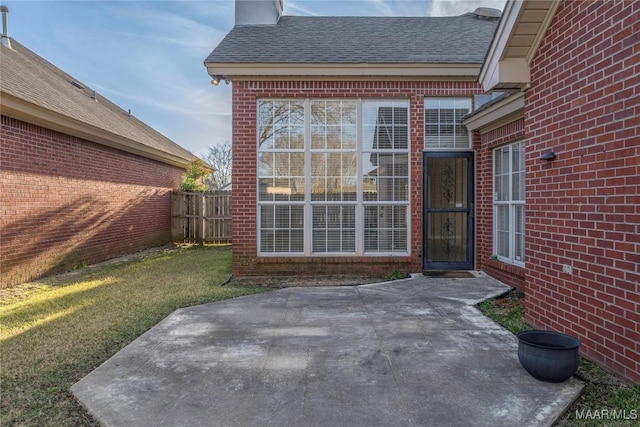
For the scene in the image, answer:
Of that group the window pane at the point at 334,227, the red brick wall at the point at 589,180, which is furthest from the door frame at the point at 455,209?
the red brick wall at the point at 589,180

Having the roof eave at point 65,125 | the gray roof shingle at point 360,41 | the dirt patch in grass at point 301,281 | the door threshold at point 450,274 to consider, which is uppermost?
the gray roof shingle at point 360,41

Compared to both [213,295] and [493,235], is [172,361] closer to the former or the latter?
[213,295]

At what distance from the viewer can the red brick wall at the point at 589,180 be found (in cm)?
279

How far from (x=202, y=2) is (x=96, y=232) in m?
5.97

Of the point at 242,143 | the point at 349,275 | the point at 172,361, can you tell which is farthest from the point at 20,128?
the point at 349,275

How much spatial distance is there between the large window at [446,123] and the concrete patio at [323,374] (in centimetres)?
355

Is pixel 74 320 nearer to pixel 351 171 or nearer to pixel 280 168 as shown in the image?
pixel 280 168

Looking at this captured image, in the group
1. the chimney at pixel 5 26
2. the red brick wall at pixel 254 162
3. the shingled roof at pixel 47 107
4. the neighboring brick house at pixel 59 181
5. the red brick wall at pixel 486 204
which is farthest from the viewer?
the chimney at pixel 5 26

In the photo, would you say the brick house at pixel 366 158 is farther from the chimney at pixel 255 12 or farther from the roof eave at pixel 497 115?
the chimney at pixel 255 12

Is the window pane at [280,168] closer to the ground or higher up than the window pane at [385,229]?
higher up

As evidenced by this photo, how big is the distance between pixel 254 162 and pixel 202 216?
21.5 feet

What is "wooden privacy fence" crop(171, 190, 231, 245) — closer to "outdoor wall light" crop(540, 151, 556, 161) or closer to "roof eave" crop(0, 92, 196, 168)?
"roof eave" crop(0, 92, 196, 168)

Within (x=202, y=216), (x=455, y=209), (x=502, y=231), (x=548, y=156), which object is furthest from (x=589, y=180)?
(x=202, y=216)

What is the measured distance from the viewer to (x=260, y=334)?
3.95m
